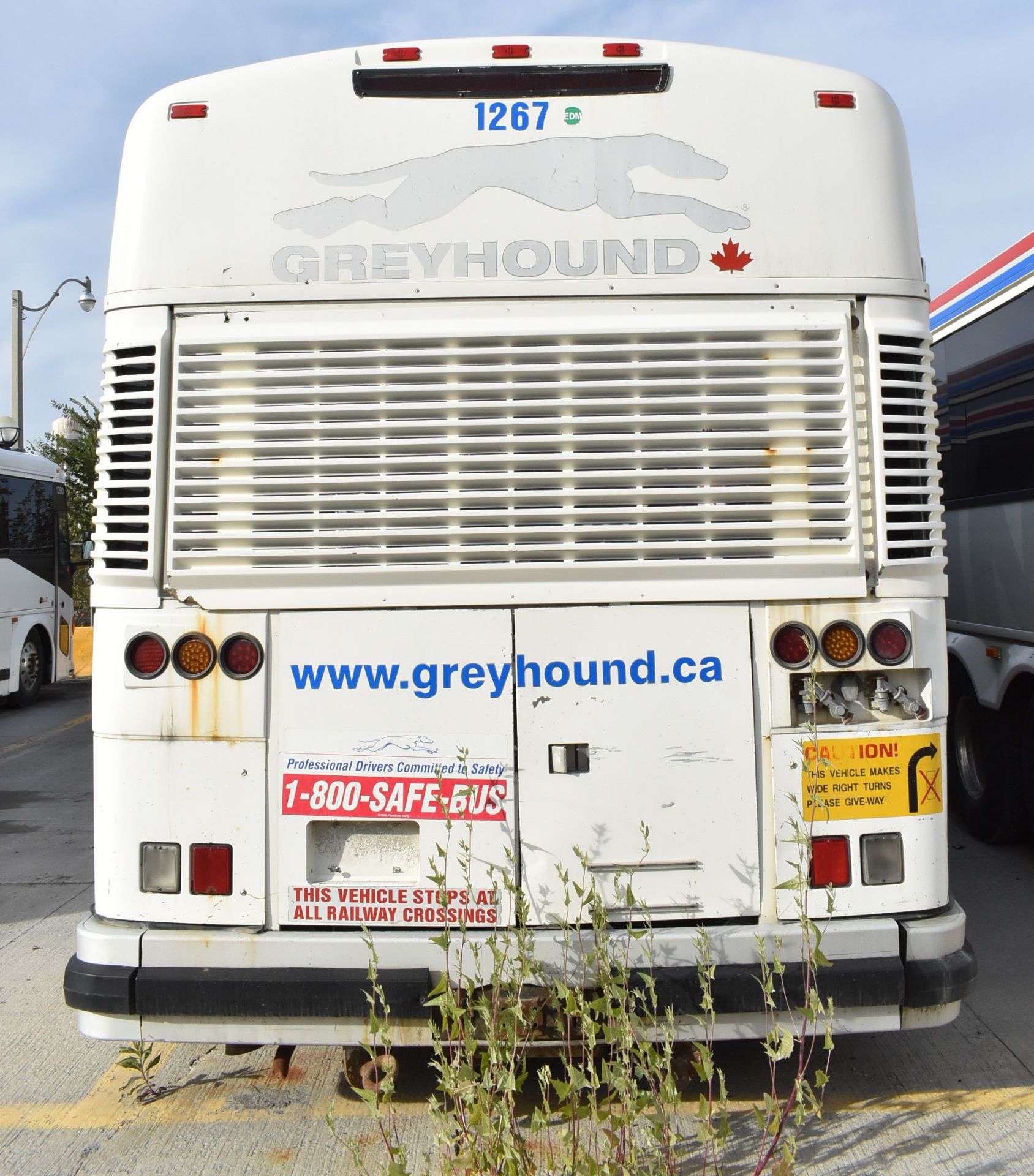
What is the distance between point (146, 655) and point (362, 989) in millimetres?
1278

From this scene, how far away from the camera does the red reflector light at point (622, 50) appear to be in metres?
3.86

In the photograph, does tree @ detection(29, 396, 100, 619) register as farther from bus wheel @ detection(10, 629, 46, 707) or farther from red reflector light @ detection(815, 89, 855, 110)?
red reflector light @ detection(815, 89, 855, 110)

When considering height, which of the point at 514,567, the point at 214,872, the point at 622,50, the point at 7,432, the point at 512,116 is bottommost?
the point at 214,872

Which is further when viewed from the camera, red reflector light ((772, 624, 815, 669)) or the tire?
the tire

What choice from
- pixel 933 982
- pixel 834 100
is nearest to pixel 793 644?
pixel 933 982

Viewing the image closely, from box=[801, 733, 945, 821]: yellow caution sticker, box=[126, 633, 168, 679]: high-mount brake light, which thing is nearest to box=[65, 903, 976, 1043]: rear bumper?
box=[801, 733, 945, 821]: yellow caution sticker

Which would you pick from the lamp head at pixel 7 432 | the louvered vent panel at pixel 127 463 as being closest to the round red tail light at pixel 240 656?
the louvered vent panel at pixel 127 463

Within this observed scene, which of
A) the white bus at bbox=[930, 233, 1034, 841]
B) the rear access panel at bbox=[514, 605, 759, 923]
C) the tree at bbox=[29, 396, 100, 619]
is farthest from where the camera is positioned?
the tree at bbox=[29, 396, 100, 619]

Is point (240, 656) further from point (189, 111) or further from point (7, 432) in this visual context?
→ point (7, 432)

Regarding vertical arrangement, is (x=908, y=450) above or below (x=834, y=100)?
below

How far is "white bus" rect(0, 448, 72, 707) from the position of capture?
1391 centimetres

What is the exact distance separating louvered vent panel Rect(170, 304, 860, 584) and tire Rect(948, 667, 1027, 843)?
4.04 metres

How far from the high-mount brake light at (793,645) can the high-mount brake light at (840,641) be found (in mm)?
43

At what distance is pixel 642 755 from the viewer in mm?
3662
